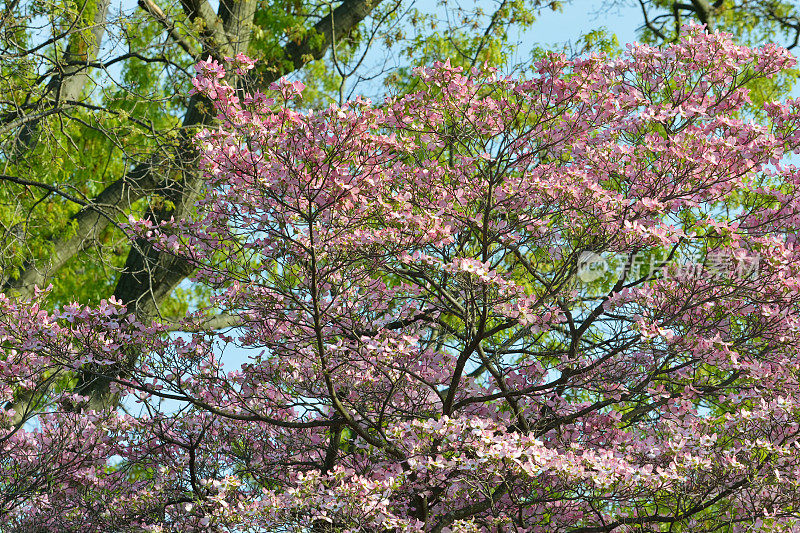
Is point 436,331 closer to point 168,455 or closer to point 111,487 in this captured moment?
point 168,455

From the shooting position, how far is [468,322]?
15.6 ft

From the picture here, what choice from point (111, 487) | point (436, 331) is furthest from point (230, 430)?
point (436, 331)

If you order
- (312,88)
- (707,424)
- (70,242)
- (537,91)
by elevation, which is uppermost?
(312,88)

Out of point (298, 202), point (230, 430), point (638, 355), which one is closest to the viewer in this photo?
point (298, 202)

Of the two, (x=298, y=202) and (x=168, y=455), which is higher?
(x=298, y=202)

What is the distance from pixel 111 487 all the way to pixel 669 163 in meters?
5.15

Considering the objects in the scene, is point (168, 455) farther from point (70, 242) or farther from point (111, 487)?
point (70, 242)

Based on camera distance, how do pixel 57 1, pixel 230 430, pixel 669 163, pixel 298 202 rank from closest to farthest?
pixel 298 202 < pixel 669 163 < pixel 230 430 < pixel 57 1

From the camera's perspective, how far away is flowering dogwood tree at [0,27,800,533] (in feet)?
14.9

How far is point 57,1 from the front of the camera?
6.93 metres

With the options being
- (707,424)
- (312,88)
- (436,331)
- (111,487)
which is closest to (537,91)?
(707,424)

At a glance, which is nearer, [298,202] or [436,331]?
[298,202]

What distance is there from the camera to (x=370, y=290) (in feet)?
18.4

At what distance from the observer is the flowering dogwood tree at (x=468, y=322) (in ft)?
14.9
